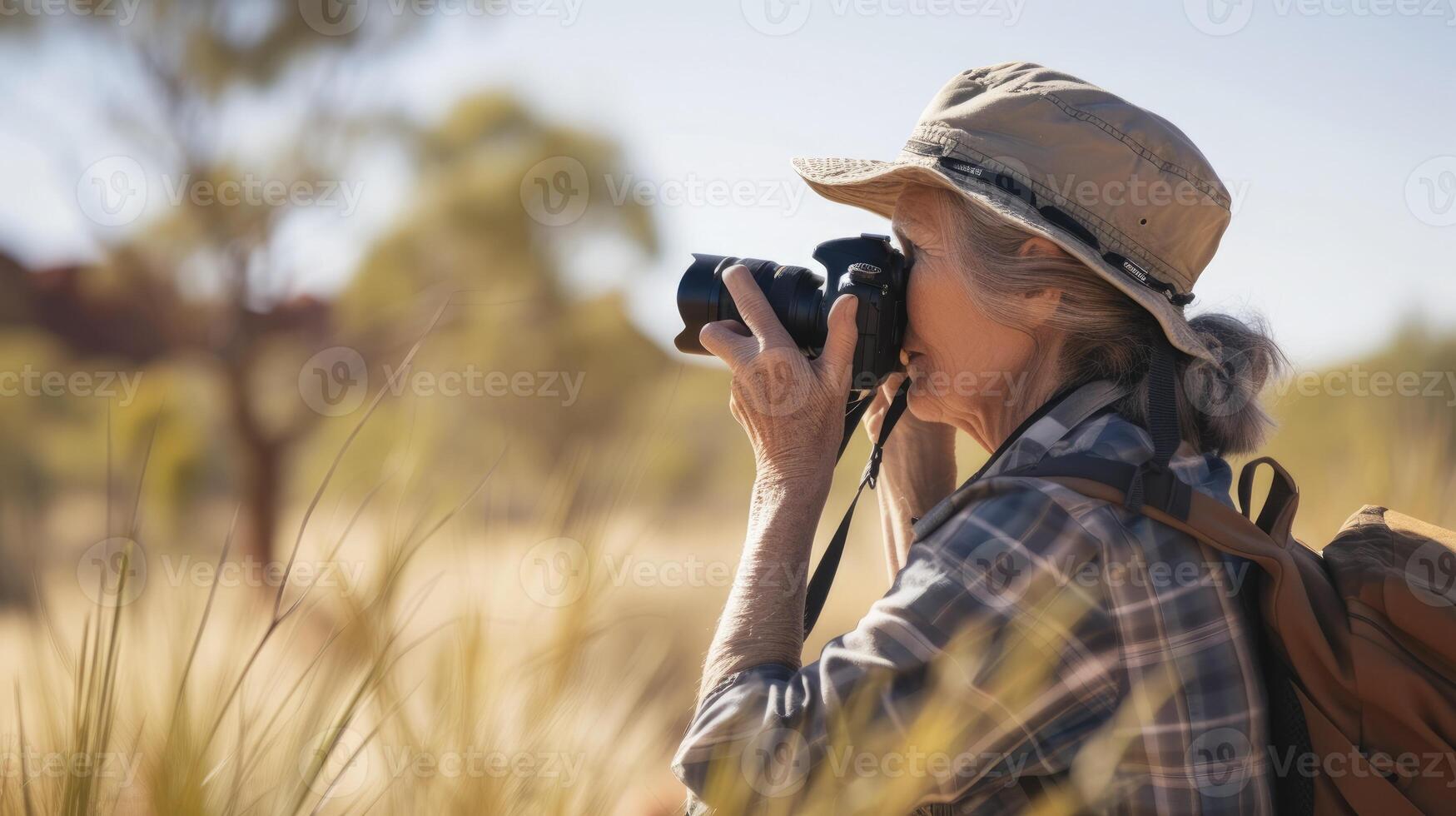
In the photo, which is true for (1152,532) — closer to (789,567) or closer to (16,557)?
(789,567)

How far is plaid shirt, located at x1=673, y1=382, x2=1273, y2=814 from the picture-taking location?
3.69 ft

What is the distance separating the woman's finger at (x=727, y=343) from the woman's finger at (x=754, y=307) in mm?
25

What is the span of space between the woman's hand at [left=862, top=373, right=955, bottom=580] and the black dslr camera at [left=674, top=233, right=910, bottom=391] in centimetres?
44

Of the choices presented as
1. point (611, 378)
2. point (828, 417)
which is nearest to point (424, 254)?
point (611, 378)

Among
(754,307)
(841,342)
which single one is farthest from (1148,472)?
(754,307)

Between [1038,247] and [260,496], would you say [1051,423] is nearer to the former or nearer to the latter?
[1038,247]

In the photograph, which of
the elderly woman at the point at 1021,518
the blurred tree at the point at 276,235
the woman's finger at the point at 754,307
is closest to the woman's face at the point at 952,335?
the elderly woman at the point at 1021,518

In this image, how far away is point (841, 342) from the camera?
1502 millimetres

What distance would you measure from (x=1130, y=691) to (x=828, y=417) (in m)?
0.53

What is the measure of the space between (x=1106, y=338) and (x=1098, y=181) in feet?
0.72

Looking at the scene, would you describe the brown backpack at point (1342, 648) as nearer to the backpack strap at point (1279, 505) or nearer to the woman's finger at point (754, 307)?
the backpack strap at point (1279, 505)

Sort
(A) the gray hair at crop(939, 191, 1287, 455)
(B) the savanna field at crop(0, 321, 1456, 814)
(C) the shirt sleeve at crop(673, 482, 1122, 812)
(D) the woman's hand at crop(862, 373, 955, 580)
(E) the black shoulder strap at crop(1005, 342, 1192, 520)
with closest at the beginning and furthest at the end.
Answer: (B) the savanna field at crop(0, 321, 1456, 814)
(C) the shirt sleeve at crop(673, 482, 1122, 812)
(E) the black shoulder strap at crop(1005, 342, 1192, 520)
(A) the gray hair at crop(939, 191, 1287, 455)
(D) the woman's hand at crop(862, 373, 955, 580)

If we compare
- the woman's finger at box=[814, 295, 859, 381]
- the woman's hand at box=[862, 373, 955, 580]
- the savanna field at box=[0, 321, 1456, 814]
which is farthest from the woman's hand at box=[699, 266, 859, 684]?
the woman's hand at box=[862, 373, 955, 580]

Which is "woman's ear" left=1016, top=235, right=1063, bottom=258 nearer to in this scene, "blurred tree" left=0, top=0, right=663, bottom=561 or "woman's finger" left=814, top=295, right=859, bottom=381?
"woman's finger" left=814, top=295, right=859, bottom=381
